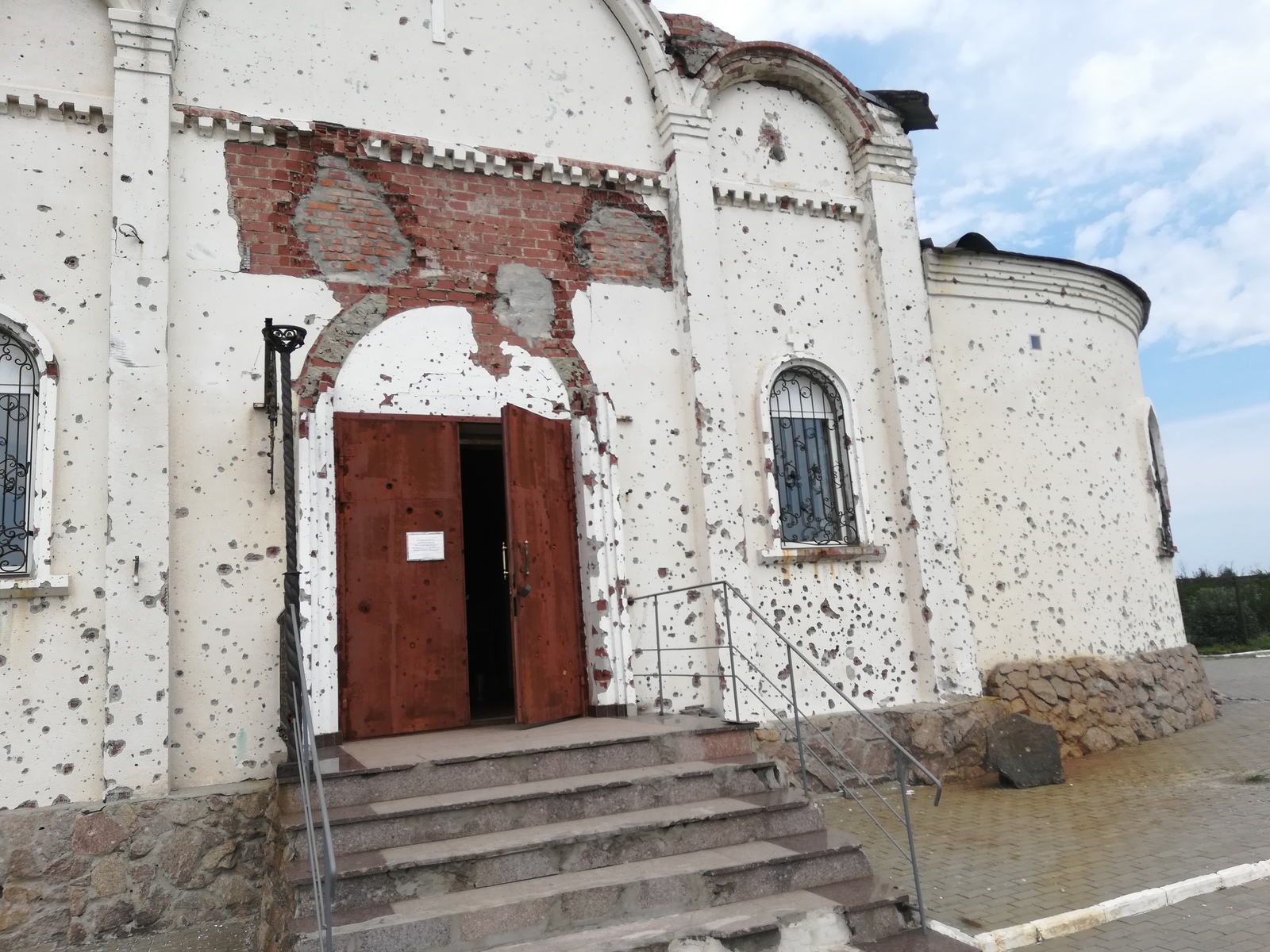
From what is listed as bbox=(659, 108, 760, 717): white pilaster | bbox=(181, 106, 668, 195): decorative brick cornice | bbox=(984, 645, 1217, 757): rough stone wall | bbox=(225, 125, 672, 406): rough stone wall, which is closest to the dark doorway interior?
bbox=(225, 125, 672, 406): rough stone wall

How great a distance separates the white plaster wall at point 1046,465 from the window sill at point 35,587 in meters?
7.49

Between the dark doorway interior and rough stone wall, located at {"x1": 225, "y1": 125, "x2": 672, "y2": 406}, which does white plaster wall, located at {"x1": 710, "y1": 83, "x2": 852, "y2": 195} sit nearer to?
rough stone wall, located at {"x1": 225, "y1": 125, "x2": 672, "y2": 406}

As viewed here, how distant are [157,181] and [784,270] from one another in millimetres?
5240

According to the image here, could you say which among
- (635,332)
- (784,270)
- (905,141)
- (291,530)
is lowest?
(291,530)

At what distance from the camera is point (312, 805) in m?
5.03

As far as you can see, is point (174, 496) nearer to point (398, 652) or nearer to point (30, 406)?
point (30, 406)

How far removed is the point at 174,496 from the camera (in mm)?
6465

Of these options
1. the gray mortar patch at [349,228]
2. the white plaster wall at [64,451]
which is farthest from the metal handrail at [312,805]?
the gray mortar patch at [349,228]

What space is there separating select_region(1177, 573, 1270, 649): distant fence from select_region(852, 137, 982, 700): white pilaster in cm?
1601

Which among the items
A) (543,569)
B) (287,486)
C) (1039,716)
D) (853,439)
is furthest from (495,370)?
(1039,716)

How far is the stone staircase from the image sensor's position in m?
4.33

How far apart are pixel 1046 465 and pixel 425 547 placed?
6.47 meters

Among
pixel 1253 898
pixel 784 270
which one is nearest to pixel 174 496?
pixel 784 270

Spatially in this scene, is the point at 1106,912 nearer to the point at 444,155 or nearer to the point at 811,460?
the point at 811,460
